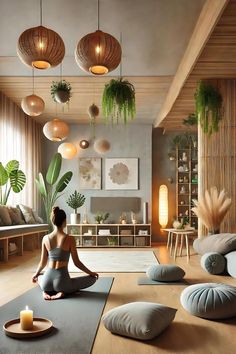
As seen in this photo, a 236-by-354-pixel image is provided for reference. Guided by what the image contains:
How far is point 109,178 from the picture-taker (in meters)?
11.4

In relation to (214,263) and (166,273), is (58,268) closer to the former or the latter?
(166,273)

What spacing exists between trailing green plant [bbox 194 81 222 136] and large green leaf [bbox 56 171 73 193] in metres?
4.57

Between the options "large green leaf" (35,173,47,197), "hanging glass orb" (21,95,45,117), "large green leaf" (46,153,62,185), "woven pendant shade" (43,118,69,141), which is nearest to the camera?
"hanging glass orb" (21,95,45,117)

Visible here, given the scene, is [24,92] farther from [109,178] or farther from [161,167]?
[161,167]

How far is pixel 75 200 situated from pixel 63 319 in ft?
24.0

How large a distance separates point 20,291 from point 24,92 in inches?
187

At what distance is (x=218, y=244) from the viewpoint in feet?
20.7

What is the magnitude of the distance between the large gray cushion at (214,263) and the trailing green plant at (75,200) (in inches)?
201

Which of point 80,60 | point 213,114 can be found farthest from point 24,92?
point 80,60

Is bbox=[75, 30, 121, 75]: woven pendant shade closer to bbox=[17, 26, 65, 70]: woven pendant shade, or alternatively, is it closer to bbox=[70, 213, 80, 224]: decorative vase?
bbox=[17, 26, 65, 70]: woven pendant shade

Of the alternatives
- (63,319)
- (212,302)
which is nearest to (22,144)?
(63,319)

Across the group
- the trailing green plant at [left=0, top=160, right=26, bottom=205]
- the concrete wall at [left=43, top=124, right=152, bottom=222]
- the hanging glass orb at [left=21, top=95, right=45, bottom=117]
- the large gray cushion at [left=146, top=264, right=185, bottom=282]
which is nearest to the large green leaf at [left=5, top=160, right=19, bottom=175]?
the trailing green plant at [left=0, top=160, right=26, bottom=205]

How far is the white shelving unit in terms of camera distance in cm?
1068

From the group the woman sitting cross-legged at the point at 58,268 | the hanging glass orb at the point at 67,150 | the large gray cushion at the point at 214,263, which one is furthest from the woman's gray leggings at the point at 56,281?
the hanging glass orb at the point at 67,150
